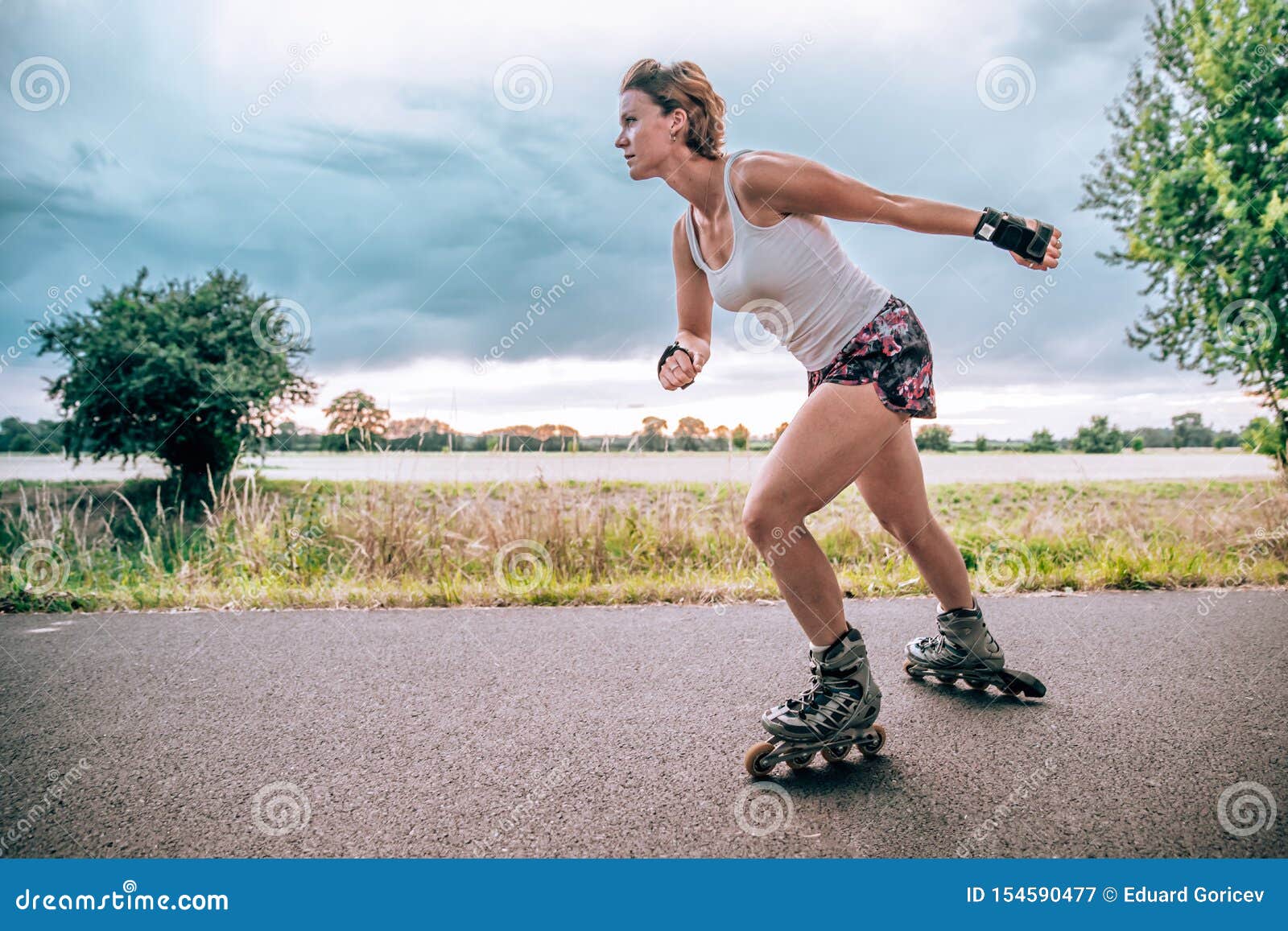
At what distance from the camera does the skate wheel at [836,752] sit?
8.31ft

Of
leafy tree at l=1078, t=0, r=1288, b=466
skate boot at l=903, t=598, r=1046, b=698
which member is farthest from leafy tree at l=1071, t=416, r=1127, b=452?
skate boot at l=903, t=598, r=1046, b=698

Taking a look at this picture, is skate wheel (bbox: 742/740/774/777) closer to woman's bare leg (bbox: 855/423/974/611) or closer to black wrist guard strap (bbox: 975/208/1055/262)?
woman's bare leg (bbox: 855/423/974/611)

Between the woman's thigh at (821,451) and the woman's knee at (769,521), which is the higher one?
the woman's thigh at (821,451)

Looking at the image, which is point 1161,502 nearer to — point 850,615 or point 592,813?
point 850,615

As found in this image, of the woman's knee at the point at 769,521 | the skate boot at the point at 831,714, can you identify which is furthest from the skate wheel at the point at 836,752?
the woman's knee at the point at 769,521

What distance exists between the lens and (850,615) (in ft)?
15.4

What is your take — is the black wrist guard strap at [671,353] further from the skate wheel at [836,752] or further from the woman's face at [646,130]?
the skate wheel at [836,752]

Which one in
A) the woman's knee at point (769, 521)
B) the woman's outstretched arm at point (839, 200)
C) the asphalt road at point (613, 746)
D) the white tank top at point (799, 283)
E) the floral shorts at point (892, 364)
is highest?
the woman's outstretched arm at point (839, 200)

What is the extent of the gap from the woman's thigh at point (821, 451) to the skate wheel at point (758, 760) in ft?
2.35

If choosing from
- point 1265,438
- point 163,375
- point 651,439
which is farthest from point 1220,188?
point 163,375

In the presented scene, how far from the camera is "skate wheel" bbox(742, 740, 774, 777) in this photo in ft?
7.97

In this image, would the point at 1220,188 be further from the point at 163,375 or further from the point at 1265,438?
the point at 163,375

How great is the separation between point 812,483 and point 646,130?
1.29 metres

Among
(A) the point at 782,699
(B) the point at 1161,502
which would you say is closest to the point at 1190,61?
(B) the point at 1161,502
